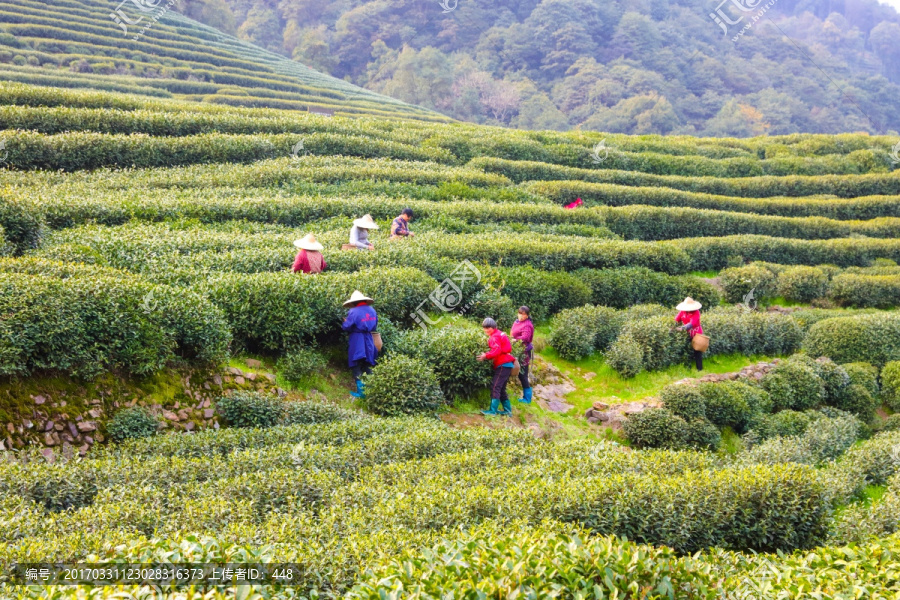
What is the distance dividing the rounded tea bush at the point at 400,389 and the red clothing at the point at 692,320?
7.47m

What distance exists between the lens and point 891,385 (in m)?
16.1

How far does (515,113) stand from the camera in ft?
279

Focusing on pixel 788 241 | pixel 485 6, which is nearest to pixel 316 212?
pixel 788 241

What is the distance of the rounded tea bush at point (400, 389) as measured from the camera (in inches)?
447

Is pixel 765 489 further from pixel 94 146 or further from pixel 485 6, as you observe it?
pixel 485 6

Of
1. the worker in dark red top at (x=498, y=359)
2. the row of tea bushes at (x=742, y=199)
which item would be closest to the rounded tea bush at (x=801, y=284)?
the row of tea bushes at (x=742, y=199)

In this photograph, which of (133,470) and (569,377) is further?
(569,377)

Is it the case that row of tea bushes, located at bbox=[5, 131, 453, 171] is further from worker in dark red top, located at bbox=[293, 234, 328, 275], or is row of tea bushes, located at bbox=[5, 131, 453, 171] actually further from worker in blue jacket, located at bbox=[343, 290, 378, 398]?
worker in blue jacket, located at bbox=[343, 290, 378, 398]

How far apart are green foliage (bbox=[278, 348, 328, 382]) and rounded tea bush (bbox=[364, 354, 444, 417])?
1.08 metres

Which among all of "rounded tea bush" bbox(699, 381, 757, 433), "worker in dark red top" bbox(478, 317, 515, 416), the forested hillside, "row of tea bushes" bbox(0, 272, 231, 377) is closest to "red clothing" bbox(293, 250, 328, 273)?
"row of tea bushes" bbox(0, 272, 231, 377)

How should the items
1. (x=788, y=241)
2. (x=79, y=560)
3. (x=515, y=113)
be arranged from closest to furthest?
(x=79, y=560), (x=788, y=241), (x=515, y=113)

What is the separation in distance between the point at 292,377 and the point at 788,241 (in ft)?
74.1

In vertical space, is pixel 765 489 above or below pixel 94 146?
below

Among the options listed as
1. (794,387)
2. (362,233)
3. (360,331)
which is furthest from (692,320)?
(360,331)
